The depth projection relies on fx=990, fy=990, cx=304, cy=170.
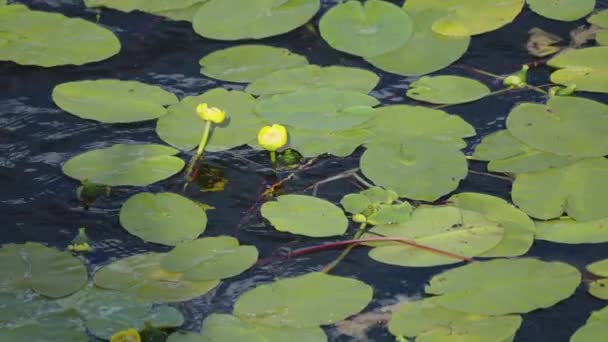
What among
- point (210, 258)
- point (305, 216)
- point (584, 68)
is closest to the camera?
point (210, 258)

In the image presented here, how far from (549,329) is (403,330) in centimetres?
28

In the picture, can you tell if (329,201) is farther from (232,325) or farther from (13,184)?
(13,184)

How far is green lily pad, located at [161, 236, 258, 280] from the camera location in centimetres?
192

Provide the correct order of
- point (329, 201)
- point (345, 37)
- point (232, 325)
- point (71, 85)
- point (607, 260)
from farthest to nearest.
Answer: point (345, 37) < point (71, 85) < point (329, 201) < point (607, 260) < point (232, 325)

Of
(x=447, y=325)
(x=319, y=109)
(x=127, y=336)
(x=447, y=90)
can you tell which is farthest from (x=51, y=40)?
(x=447, y=325)

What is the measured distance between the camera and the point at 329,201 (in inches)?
85.4

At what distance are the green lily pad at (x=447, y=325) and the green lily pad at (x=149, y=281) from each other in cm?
37

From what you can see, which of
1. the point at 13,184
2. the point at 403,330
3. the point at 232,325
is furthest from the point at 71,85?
the point at 403,330

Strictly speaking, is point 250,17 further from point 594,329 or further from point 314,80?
point 594,329

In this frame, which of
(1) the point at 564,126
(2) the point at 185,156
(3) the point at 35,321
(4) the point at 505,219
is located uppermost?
(1) the point at 564,126

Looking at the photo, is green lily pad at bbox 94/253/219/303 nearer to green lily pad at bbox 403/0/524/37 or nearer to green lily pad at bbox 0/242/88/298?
green lily pad at bbox 0/242/88/298

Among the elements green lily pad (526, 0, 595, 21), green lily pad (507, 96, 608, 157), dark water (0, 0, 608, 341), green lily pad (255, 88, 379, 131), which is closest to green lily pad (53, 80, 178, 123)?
dark water (0, 0, 608, 341)

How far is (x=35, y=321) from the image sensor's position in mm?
1796

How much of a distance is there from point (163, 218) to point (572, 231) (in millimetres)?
843
